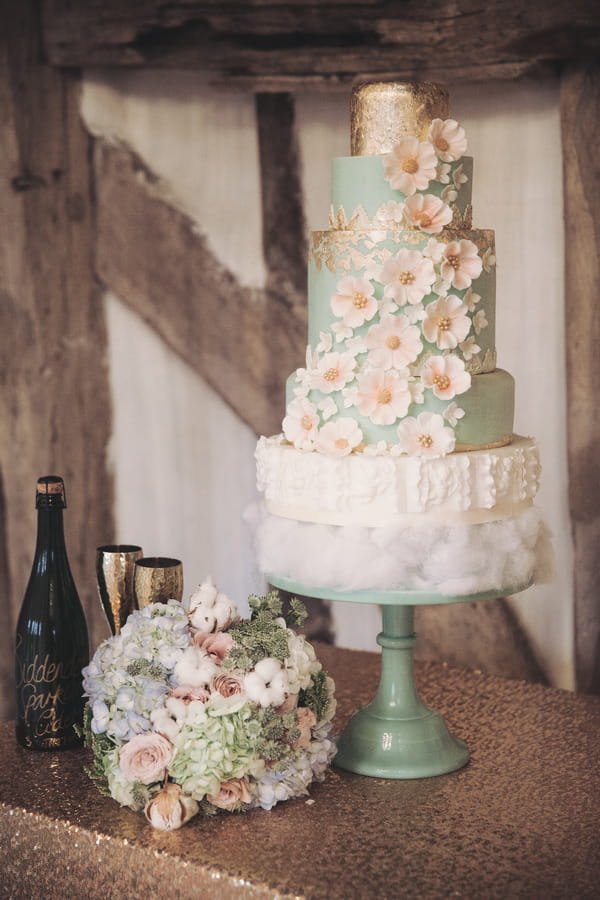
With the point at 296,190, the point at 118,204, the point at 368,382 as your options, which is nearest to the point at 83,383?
the point at 118,204

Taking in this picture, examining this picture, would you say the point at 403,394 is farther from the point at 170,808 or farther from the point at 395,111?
the point at 170,808

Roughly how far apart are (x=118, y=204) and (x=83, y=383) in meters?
0.42

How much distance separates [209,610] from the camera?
1400 mm

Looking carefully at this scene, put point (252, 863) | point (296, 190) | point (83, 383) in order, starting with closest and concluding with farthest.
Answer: point (252, 863)
point (296, 190)
point (83, 383)

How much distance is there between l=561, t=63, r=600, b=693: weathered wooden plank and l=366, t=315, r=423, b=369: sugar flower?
2.75 feet

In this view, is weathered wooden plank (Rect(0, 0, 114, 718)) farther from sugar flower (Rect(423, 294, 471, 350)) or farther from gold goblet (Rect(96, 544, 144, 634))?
sugar flower (Rect(423, 294, 471, 350))

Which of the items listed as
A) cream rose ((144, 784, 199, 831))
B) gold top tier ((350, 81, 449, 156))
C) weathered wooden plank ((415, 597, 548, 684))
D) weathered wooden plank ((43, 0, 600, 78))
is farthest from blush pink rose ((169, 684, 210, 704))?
weathered wooden plank ((43, 0, 600, 78))

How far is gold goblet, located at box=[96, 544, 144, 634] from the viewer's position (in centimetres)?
154

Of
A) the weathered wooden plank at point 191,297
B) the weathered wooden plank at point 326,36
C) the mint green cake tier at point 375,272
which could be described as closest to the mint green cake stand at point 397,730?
the mint green cake tier at point 375,272

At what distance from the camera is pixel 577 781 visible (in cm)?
148

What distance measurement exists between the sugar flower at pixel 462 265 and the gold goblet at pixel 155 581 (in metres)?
0.52

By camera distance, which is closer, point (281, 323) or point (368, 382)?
point (368, 382)

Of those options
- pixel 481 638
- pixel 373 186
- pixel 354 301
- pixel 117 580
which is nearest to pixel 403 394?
pixel 354 301

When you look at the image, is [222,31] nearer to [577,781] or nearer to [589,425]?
[589,425]
